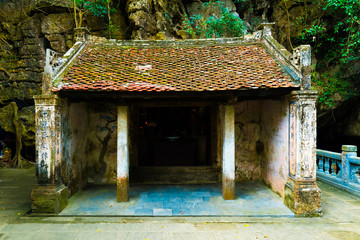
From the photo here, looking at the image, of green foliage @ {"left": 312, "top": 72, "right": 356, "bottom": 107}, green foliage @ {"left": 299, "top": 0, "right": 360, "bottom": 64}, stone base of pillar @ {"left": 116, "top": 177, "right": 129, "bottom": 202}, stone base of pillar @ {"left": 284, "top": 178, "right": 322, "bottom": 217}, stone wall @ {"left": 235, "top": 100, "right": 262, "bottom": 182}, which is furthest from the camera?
green foliage @ {"left": 312, "top": 72, "right": 356, "bottom": 107}

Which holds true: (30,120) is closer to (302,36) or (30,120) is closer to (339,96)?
(302,36)

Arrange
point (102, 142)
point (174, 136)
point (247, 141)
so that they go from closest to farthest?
point (102, 142) → point (247, 141) → point (174, 136)

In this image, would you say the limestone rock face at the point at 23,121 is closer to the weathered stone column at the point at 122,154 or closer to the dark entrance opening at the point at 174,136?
the dark entrance opening at the point at 174,136

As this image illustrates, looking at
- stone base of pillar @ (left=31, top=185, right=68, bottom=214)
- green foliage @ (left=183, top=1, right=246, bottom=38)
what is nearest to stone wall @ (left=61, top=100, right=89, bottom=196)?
stone base of pillar @ (left=31, top=185, right=68, bottom=214)

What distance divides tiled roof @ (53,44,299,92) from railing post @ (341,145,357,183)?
3308mm

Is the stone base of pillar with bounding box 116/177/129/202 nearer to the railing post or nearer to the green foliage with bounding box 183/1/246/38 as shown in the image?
the railing post

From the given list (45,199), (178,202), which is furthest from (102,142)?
(178,202)

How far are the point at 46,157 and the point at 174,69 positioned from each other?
421 cm

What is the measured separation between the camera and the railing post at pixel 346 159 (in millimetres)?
6934

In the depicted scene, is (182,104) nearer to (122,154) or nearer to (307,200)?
(122,154)

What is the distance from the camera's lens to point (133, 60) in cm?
714

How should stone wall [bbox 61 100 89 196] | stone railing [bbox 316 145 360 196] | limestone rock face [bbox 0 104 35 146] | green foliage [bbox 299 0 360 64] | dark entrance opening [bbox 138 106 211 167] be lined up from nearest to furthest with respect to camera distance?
stone wall [bbox 61 100 89 196], stone railing [bbox 316 145 360 196], green foliage [bbox 299 0 360 64], dark entrance opening [bbox 138 106 211 167], limestone rock face [bbox 0 104 35 146]

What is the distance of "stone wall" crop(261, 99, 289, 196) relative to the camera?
6305mm

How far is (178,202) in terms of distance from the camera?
637cm
